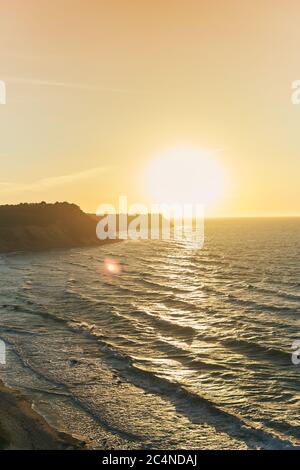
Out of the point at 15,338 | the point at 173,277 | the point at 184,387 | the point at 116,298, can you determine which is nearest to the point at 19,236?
the point at 173,277

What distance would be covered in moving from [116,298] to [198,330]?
590 inches

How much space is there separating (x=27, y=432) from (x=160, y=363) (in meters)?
9.79

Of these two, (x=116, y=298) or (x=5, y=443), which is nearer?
(x=5, y=443)

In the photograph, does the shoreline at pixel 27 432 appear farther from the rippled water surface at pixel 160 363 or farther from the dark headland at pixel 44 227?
the dark headland at pixel 44 227

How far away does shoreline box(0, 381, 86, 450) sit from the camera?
46.2ft

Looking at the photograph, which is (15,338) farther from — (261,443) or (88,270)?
(88,270)

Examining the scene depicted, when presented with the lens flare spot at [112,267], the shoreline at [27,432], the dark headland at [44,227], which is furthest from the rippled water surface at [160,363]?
the dark headland at [44,227]

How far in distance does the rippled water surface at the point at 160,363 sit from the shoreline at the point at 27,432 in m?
0.70

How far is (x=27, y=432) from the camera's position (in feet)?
49.1

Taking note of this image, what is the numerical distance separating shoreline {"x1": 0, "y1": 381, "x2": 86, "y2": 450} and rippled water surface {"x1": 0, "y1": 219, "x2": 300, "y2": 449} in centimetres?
70

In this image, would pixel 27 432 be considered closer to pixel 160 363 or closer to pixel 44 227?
pixel 160 363

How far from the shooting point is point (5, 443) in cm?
1384

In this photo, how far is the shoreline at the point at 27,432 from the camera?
14.1m
